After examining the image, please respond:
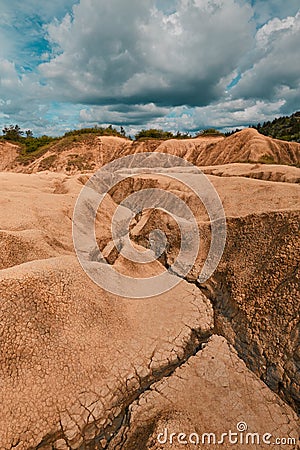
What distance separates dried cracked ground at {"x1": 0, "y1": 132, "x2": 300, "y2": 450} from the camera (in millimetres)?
3889

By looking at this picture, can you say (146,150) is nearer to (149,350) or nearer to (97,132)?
(97,132)

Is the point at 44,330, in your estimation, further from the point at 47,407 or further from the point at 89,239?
the point at 89,239

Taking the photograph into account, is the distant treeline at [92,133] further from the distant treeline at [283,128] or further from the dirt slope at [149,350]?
the dirt slope at [149,350]

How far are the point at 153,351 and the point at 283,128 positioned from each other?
5536 centimetres

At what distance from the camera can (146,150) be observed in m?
35.2

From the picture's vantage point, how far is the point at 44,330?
176 inches

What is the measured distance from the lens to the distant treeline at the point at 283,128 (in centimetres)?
4381

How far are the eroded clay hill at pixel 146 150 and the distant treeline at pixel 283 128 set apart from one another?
15.6 metres

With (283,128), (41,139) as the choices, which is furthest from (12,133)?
(283,128)

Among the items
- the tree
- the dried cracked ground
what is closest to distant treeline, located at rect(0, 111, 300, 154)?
the tree

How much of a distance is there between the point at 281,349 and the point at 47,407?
146 inches

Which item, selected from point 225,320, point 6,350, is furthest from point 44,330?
point 225,320

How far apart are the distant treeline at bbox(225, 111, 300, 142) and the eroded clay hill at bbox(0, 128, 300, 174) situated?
15575 mm

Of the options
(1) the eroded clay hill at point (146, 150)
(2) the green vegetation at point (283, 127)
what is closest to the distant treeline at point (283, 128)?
(2) the green vegetation at point (283, 127)
